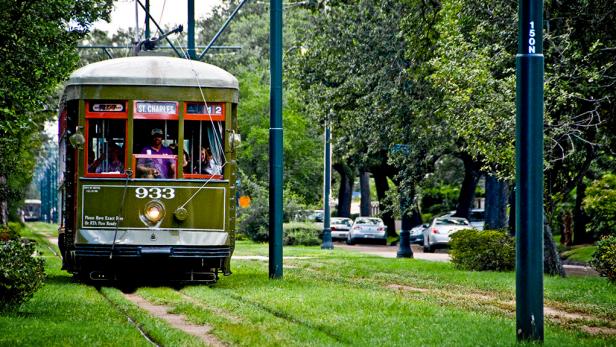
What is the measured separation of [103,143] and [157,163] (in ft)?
3.20

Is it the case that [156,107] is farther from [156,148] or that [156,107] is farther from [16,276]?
[16,276]

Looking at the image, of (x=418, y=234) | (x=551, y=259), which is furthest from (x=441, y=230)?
(x=551, y=259)

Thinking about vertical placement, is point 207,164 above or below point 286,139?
below

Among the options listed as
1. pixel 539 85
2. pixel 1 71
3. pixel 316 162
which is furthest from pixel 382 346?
pixel 316 162

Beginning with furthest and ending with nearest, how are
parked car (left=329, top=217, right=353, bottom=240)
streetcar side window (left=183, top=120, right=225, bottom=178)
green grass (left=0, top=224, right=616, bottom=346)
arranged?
parked car (left=329, top=217, right=353, bottom=240) → streetcar side window (left=183, top=120, right=225, bottom=178) → green grass (left=0, top=224, right=616, bottom=346)

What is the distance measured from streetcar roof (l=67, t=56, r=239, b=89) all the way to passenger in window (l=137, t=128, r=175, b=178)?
89 cm

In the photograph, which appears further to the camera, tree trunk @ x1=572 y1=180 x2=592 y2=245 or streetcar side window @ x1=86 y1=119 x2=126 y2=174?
tree trunk @ x1=572 y1=180 x2=592 y2=245

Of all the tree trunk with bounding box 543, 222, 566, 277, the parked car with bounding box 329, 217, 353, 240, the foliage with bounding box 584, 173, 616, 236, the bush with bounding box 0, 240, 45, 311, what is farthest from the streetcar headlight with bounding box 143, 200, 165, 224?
the parked car with bounding box 329, 217, 353, 240

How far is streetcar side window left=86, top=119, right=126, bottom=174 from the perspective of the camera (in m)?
19.7

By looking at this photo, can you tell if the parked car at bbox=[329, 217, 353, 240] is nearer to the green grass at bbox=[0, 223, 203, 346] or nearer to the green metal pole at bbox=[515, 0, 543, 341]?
the green grass at bbox=[0, 223, 203, 346]

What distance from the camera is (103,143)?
1980cm

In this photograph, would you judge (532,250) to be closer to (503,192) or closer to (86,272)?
(86,272)

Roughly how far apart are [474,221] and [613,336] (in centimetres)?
4574

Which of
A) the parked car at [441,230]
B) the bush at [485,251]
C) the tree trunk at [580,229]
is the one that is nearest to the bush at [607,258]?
the bush at [485,251]
